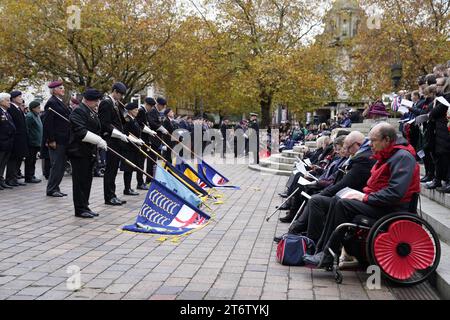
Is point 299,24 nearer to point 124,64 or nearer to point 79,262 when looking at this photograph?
point 124,64

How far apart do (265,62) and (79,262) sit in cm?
2441

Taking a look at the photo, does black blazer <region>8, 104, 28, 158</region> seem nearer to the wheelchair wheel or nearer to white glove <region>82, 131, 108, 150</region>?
white glove <region>82, 131, 108, 150</region>

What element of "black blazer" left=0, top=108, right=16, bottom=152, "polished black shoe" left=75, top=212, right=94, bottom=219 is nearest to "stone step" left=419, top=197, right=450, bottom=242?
"polished black shoe" left=75, top=212, right=94, bottom=219

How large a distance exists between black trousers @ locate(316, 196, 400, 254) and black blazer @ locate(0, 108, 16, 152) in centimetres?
813

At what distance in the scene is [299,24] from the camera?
3145 centimetres

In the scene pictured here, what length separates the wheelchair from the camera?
16.0ft

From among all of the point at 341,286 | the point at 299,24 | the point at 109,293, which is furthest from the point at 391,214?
the point at 299,24

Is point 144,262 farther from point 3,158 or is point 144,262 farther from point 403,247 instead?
point 3,158

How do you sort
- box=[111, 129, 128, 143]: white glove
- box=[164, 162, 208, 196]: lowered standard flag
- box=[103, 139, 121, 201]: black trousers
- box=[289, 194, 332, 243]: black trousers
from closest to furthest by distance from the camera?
1. box=[289, 194, 332, 243]: black trousers
2. box=[111, 129, 128, 143]: white glove
3. box=[103, 139, 121, 201]: black trousers
4. box=[164, 162, 208, 196]: lowered standard flag

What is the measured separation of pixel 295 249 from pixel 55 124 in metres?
6.66

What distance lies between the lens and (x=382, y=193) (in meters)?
5.00

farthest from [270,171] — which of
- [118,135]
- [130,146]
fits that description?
[118,135]

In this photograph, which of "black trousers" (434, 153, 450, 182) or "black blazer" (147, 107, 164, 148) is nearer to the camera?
"black trousers" (434, 153, 450, 182)

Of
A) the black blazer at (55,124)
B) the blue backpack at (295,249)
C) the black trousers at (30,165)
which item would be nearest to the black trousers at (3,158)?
the black trousers at (30,165)
